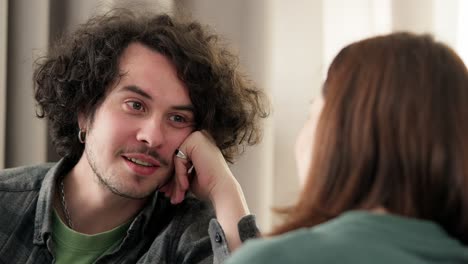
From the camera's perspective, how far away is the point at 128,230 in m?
1.64

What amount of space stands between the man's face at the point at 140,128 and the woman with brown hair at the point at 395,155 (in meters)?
0.73

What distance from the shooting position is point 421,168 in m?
0.86

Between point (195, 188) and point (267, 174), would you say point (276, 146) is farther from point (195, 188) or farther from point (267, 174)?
point (195, 188)

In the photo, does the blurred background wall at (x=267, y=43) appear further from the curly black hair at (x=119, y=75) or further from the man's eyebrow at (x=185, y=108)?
the man's eyebrow at (x=185, y=108)

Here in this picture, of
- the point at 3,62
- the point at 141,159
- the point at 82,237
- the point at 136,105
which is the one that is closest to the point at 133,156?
the point at 141,159

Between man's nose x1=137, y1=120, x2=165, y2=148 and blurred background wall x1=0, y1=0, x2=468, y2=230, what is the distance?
15.6 inches

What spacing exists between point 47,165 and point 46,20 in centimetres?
42

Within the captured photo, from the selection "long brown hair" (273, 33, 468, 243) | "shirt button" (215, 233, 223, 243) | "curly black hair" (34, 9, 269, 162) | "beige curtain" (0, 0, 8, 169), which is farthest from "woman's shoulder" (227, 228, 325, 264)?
"beige curtain" (0, 0, 8, 169)

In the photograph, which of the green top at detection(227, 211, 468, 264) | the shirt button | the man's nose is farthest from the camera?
the man's nose

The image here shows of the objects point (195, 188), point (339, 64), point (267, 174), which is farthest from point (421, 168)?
point (267, 174)

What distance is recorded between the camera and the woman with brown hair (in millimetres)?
815

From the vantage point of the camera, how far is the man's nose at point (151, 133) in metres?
1.59

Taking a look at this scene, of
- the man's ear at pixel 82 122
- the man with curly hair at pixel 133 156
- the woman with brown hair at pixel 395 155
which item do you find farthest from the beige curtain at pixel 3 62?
the woman with brown hair at pixel 395 155

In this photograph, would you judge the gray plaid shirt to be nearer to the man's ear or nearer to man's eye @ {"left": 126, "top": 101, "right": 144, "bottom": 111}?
the man's ear
